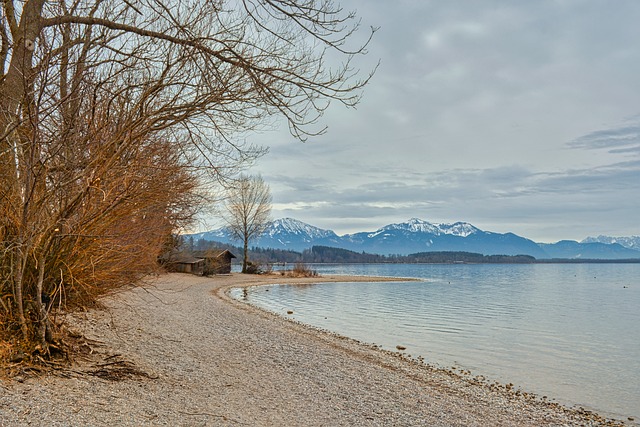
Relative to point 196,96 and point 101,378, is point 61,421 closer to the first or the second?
point 101,378

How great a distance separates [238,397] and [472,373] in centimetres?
871

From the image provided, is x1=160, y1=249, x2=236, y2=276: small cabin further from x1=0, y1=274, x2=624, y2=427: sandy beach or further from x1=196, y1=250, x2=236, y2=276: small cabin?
x1=0, y1=274, x2=624, y2=427: sandy beach

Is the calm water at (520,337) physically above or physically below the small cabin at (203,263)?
below

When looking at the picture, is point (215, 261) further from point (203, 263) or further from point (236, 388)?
point (236, 388)

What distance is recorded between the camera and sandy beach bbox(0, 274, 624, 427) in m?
5.64

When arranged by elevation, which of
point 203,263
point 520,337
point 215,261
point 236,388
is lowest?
point 520,337

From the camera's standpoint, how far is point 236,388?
311 inches

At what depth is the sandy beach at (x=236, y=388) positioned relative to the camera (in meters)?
5.64

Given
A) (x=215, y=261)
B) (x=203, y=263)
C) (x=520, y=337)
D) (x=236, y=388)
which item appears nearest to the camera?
(x=236, y=388)

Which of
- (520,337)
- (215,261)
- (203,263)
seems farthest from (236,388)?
(215,261)

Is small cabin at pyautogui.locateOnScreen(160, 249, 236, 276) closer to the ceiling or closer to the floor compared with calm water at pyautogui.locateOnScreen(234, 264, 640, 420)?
closer to the ceiling

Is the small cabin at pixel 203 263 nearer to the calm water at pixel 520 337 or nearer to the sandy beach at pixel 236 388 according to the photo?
the calm water at pixel 520 337

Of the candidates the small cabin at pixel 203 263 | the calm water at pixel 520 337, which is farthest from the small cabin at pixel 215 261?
the calm water at pixel 520 337

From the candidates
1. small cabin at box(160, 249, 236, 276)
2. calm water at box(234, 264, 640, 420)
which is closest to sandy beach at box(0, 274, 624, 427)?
calm water at box(234, 264, 640, 420)
